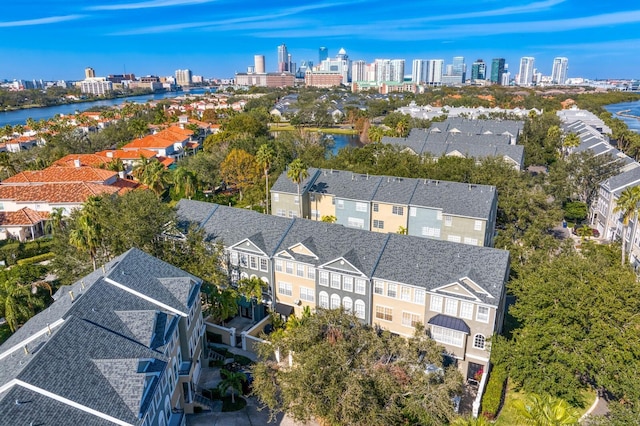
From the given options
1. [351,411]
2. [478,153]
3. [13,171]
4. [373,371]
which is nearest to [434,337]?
[373,371]

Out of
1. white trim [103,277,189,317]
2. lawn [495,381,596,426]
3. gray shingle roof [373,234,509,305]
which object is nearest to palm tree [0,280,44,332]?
white trim [103,277,189,317]

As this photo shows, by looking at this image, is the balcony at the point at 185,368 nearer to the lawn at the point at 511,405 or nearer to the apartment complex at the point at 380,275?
the apartment complex at the point at 380,275

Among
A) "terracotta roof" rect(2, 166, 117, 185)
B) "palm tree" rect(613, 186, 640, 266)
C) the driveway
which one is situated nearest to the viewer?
the driveway

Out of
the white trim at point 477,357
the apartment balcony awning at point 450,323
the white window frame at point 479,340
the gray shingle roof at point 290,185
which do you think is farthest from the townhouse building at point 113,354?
the gray shingle roof at point 290,185

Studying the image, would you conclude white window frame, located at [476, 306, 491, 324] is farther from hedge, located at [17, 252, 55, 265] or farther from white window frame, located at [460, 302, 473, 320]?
hedge, located at [17, 252, 55, 265]

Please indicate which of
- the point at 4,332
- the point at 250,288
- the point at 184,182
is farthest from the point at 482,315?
the point at 184,182

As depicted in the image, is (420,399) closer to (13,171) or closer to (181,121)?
(13,171)
